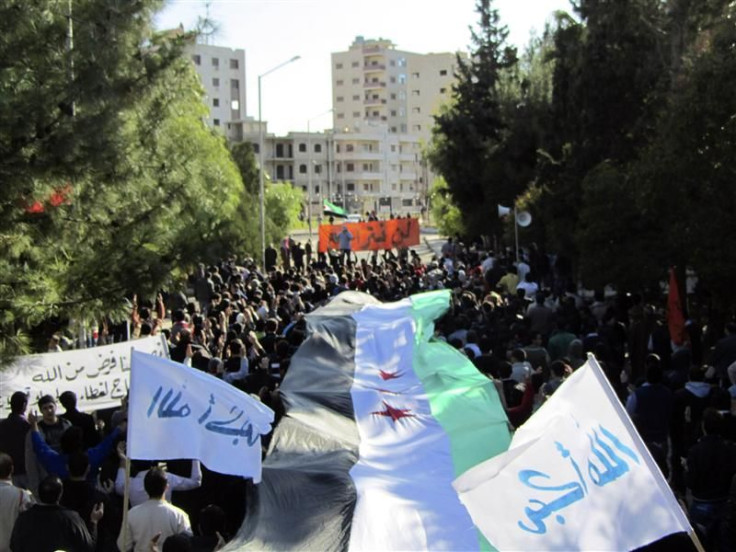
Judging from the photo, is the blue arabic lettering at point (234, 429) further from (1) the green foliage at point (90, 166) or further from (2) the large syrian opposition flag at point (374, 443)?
(1) the green foliage at point (90, 166)

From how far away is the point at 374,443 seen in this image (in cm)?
1061

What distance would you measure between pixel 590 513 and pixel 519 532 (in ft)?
1.42

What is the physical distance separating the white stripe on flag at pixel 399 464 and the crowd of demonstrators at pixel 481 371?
36.9 inches

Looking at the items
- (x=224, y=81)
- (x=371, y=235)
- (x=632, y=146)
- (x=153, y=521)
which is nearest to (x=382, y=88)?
(x=224, y=81)

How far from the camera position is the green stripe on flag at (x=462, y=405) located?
1051cm

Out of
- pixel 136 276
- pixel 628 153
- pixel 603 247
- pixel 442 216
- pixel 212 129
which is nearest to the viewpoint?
pixel 136 276

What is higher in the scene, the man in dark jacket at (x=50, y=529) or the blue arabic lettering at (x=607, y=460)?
the blue arabic lettering at (x=607, y=460)

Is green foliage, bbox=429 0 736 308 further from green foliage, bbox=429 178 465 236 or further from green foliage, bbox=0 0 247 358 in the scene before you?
green foliage, bbox=429 178 465 236

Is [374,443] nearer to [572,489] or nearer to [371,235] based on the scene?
[572,489]

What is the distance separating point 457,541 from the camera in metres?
8.02

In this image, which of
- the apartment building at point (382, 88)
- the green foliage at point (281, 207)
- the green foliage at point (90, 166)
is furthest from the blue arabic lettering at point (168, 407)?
the apartment building at point (382, 88)

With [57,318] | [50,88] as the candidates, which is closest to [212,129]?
[57,318]

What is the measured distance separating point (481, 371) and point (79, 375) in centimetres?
489

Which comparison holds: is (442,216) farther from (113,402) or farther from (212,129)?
(113,402)
